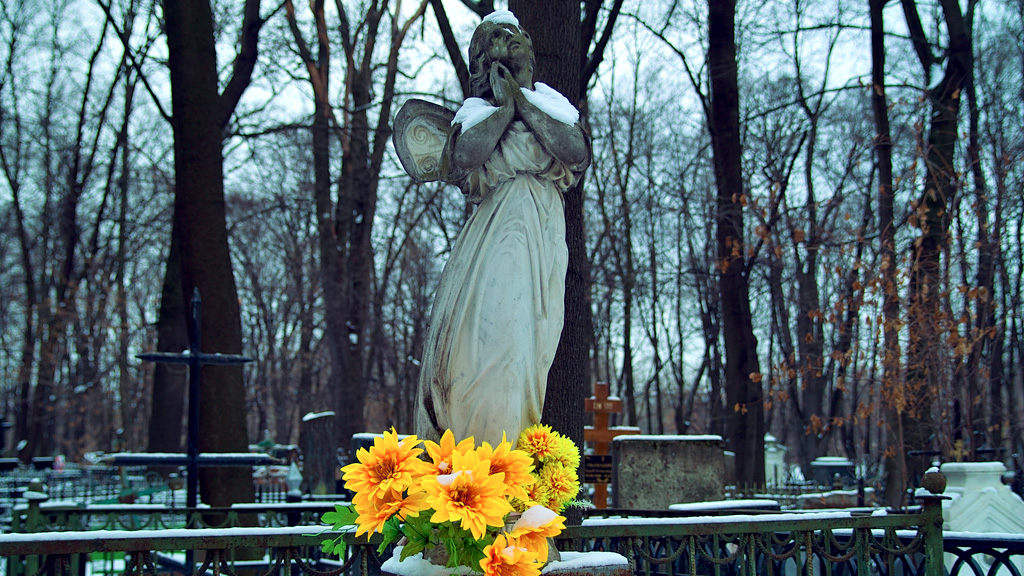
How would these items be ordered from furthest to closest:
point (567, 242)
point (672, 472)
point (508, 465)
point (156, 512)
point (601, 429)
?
1. point (601, 429)
2. point (672, 472)
3. point (567, 242)
4. point (156, 512)
5. point (508, 465)

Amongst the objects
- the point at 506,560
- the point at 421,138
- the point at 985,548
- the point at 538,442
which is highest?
the point at 421,138

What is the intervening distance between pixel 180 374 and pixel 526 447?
1571cm

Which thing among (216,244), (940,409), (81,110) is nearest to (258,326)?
(81,110)

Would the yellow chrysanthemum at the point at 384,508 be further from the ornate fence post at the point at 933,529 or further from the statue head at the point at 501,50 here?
the ornate fence post at the point at 933,529

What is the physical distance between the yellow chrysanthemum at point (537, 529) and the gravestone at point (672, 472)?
316 inches

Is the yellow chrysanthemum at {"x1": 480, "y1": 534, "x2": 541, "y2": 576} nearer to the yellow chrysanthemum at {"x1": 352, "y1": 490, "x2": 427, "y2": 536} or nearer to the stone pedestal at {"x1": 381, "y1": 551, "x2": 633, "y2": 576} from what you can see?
the yellow chrysanthemum at {"x1": 352, "y1": 490, "x2": 427, "y2": 536}

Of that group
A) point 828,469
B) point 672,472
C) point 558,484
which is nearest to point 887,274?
point 672,472

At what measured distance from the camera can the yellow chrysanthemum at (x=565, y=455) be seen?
362 centimetres

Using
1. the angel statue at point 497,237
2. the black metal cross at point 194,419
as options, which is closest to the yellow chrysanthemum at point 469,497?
the angel statue at point 497,237

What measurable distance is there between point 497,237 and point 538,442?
37.2 inches

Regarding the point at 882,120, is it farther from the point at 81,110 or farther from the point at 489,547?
the point at 81,110

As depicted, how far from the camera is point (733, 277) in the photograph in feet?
45.2

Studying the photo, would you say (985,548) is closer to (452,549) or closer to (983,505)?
(452,549)

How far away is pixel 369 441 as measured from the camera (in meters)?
9.13
